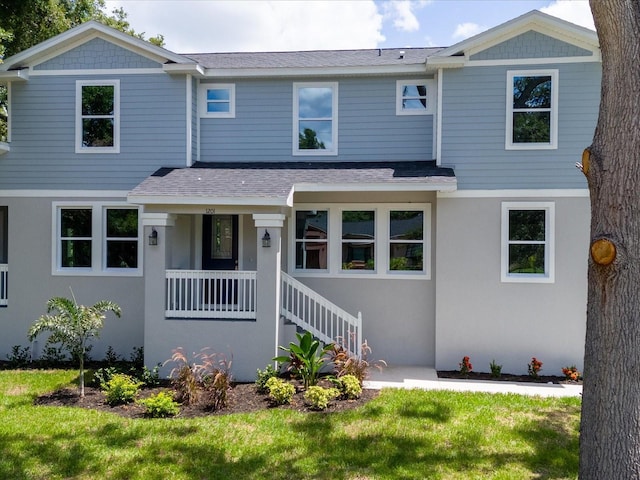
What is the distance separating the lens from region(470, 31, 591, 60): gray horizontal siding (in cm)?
890

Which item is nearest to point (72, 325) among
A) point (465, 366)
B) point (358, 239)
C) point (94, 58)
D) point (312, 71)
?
point (358, 239)

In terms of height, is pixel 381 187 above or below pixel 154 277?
above

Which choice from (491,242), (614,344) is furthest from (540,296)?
(614,344)

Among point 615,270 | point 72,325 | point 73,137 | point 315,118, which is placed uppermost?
point 315,118

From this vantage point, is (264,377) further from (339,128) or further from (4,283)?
(4,283)

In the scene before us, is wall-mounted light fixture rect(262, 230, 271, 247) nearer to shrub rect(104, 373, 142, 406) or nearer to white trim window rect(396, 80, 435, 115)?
shrub rect(104, 373, 142, 406)

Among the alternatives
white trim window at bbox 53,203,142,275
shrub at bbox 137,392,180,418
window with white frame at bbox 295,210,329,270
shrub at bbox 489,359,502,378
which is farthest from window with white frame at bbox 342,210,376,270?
shrub at bbox 137,392,180,418

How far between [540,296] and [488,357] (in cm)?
152

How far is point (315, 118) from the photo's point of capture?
10.1 metres

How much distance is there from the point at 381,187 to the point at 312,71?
118 inches

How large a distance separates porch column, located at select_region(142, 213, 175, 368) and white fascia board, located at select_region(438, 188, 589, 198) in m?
5.21

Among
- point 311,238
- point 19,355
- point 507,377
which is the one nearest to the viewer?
point 507,377

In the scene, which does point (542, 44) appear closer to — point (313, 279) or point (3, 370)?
point (313, 279)

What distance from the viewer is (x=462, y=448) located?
5.57 metres
